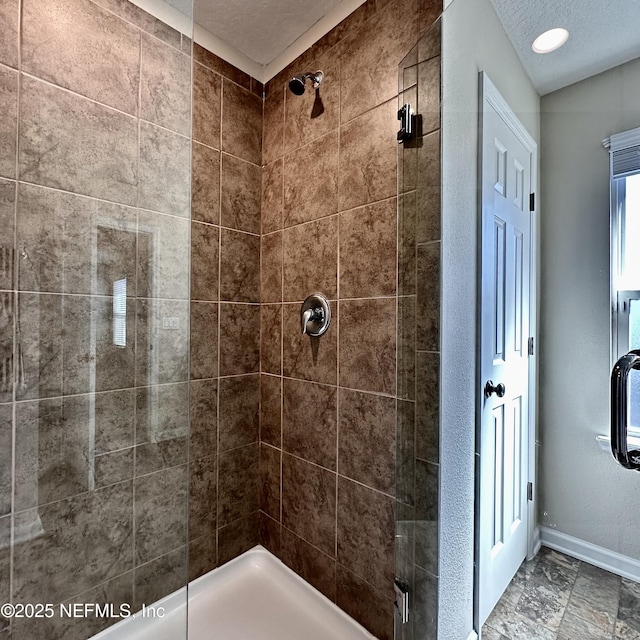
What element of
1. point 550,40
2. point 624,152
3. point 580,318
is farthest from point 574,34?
point 580,318

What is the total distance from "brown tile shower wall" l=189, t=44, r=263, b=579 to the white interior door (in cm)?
102

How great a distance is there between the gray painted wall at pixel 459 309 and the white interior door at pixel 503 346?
0.10 ft

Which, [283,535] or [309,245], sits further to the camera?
[283,535]

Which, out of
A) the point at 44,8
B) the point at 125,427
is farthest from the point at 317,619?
the point at 44,8

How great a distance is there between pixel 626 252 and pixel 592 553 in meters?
0.65

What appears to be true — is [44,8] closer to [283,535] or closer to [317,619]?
[283,535]

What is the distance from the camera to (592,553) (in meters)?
0.74

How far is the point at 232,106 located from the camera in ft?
4.97

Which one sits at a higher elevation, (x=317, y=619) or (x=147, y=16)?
(x=147, y=16)

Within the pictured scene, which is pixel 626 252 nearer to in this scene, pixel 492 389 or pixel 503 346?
pixel 503 346

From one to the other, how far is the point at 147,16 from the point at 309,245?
868 mm

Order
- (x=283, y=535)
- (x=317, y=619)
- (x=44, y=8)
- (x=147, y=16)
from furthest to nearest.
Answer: (x=283, y=535) < (x=317, y=619) < (x=147, y=16) < (x=44, y=8)

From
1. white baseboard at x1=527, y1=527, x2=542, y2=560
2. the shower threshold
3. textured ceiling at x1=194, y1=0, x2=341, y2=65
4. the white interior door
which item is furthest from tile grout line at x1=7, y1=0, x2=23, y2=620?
white baseboard at x1=527, y1=527, x2=542, y2=560

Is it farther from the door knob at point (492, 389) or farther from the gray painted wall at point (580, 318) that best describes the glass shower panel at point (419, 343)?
the gray painted wall at point (580, 318)
